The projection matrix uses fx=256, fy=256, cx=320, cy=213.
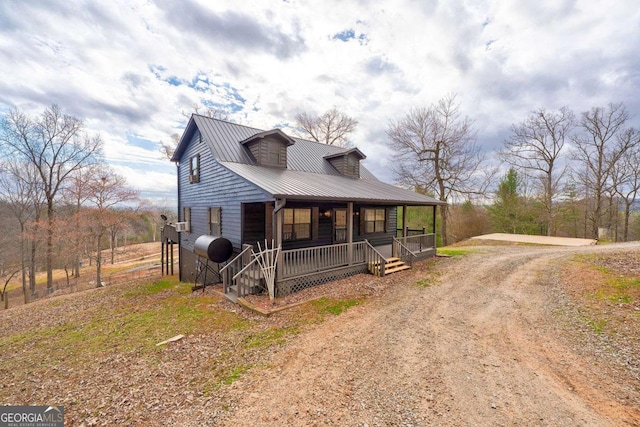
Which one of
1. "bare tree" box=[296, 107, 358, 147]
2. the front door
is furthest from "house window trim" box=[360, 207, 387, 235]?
"bare tree" box=[296, 107, 358, 147]

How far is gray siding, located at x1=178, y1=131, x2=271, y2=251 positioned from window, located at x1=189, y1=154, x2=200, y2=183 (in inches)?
10.6

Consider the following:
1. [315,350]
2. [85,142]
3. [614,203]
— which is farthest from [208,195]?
[614,203]

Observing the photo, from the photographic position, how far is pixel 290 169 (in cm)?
1248

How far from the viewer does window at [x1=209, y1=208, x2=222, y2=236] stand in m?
11.3

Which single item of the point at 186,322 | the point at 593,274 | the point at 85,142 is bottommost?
the point at 186,322

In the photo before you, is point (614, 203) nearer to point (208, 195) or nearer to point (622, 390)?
point (622, 390)

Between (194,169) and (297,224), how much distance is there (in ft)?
22.3

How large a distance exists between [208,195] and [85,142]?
17.1 m

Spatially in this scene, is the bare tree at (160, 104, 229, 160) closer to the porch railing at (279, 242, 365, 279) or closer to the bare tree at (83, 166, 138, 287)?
the bare tree at (83, 166, 138, 287)

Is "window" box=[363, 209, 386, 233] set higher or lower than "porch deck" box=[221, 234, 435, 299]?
higher

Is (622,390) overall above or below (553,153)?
below

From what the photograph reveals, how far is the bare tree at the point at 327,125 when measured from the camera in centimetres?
2852

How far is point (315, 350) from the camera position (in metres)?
5.09

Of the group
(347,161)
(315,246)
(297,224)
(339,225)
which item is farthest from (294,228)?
(347,161)
